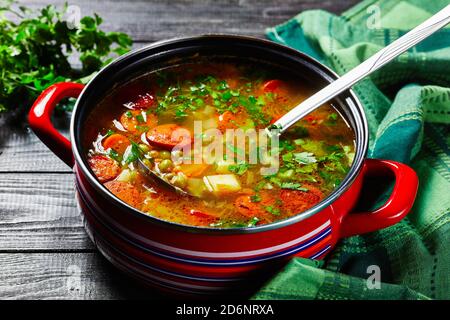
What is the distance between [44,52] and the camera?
2.34m

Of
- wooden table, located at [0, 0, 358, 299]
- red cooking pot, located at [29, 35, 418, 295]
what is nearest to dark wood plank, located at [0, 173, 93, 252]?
wooden table, located at [0, 0, 358, 299]

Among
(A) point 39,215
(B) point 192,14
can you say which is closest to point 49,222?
(A) point 39,215

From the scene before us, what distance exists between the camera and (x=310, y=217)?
5.08 ft

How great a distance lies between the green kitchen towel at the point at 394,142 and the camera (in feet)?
5.34

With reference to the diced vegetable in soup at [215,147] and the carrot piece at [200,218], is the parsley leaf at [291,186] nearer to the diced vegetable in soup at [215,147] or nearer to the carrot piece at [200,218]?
the diced vegetable in soup at [215,147]

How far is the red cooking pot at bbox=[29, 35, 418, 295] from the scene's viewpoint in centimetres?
152

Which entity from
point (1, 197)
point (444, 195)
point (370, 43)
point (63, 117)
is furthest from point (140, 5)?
point (444, 195)

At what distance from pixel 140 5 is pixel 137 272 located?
1.47m

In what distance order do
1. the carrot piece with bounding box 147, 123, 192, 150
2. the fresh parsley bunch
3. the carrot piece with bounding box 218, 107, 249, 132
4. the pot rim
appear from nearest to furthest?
the pot rim, the carrot piece with bounding box 147, 123, 192, 150, the carrot piece with bounding box 218, 107, 249, 132, the fresh parsley bunch

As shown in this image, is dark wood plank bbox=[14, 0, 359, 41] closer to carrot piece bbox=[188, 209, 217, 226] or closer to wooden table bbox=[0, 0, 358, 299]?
wooden table bbox=[0, 0, 358, 299]

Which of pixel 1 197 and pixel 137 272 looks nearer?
pixel 137 272

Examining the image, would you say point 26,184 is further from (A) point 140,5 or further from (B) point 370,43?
(B) point 370,43

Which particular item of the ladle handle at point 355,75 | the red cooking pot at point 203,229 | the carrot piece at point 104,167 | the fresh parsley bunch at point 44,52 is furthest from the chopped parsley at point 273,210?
the fresh parsley bunch at point 44,52

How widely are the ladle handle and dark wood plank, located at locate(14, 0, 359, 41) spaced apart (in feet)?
2.88
